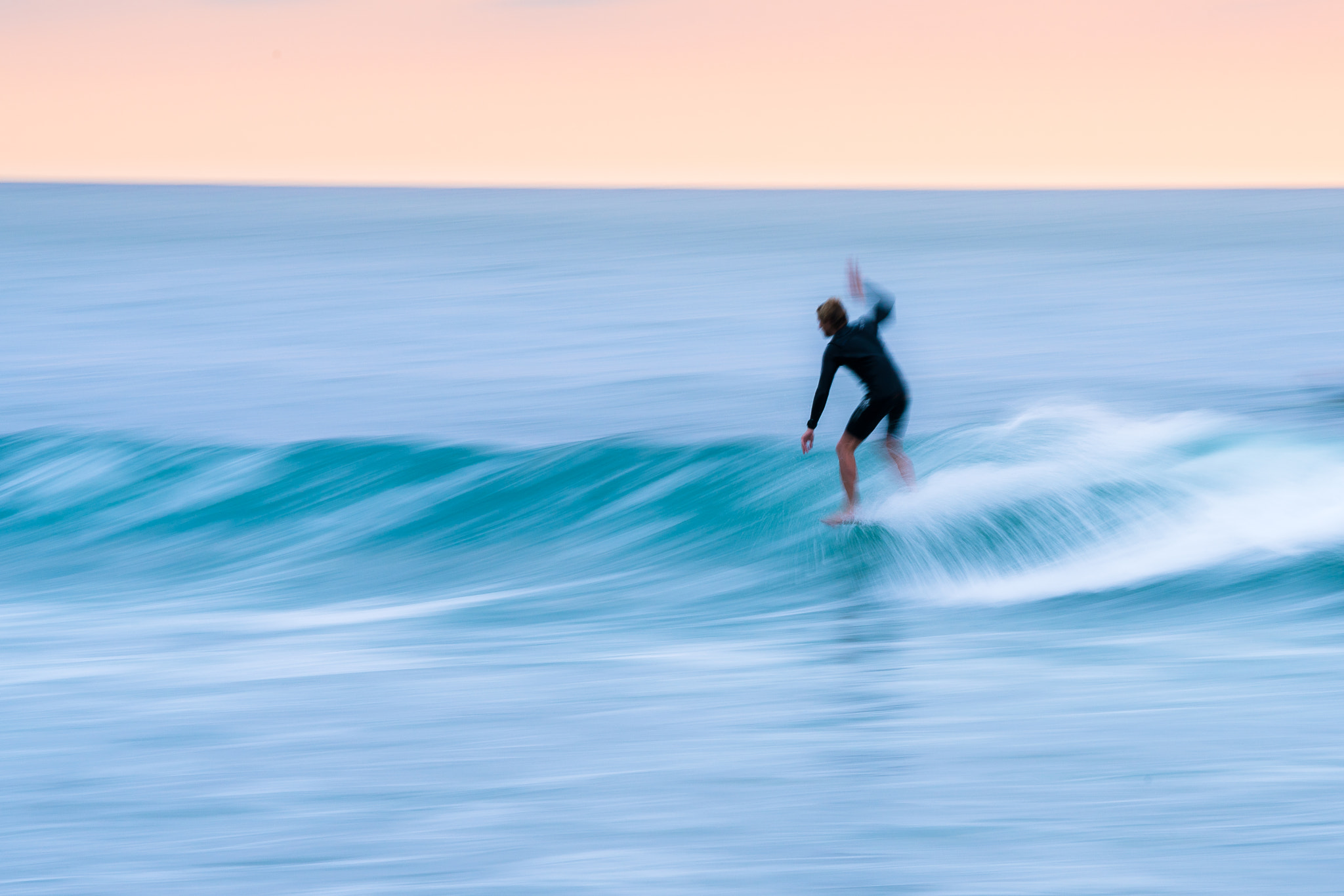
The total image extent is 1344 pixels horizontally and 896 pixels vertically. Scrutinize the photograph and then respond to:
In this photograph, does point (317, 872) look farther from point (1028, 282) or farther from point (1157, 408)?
point (1028, 282)

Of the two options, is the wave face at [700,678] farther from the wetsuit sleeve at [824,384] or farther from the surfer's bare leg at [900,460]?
the wetsuit sleeve at [824,384]

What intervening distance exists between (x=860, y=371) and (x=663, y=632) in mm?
1889

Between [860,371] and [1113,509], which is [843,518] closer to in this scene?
[860,371]

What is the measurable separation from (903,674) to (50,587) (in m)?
6.30

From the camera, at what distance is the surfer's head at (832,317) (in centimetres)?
820

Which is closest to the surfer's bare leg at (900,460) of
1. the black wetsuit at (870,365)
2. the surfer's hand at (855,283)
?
the black wetsuit at (870,365)

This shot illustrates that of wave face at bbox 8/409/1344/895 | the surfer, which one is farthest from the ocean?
the surfer

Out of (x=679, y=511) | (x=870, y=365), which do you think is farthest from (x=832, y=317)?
(x=679, y=511)

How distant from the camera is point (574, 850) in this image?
491 cm

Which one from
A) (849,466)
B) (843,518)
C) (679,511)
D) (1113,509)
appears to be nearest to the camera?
(849,466)

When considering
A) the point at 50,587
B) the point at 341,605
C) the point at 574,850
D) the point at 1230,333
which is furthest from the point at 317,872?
the point at 1230,333

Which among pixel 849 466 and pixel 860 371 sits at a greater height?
pixel 860 371

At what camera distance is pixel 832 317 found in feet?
27.0

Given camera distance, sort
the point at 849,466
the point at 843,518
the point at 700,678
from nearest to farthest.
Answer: the point at 700,678 → the point at 849,466 → the point at 843,518
